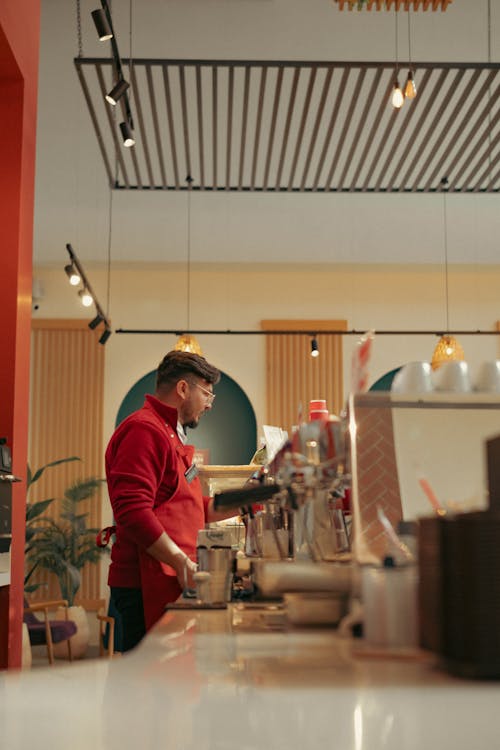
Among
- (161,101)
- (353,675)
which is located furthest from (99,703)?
(161,101)

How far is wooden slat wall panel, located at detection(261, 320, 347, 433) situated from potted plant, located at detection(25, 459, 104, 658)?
7.49ft

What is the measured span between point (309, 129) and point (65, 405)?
5.19m

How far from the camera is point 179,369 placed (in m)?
3.64

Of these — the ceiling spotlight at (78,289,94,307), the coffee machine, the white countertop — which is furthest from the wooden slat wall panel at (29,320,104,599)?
the white countertop

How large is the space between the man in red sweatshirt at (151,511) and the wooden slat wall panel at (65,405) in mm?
7103

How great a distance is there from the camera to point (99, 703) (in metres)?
0.97

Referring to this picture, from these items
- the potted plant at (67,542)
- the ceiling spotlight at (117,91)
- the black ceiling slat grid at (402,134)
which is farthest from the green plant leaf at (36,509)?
the ceiling spotlight at (117,91)

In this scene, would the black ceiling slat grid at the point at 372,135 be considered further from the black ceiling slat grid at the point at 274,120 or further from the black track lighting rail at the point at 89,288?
the black track lighting rail at the point at 89,288

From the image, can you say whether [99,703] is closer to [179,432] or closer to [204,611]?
[204,611]

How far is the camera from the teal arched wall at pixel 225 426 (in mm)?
10672

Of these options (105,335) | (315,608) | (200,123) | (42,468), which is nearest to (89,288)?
Result: (105,335)

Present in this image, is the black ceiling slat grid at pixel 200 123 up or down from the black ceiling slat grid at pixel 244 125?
up

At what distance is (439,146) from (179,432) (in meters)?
3.91

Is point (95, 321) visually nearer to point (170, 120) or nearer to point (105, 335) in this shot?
point (105, 335)
